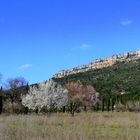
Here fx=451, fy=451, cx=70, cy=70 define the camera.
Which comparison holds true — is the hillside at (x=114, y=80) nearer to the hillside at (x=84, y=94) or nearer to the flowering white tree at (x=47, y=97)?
the hillside at (x=84, y=94)

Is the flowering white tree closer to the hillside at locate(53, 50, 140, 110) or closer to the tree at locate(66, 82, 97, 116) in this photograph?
the tree at locate(66, 82, 97, 116)

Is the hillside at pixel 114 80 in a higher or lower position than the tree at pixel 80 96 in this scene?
higher

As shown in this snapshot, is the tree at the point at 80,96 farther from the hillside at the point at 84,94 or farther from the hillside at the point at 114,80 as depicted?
the hillside at the point at 114,80

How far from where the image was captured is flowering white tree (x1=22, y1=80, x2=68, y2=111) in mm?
84000

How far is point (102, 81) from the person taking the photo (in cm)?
16312

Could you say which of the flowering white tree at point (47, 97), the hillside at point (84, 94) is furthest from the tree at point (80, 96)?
the flowering white tree at point (47, 97)

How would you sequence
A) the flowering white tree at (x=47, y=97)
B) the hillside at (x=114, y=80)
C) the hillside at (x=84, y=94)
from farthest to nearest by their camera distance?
the hillside at (x=114, y=80), the hillside at (x=84, y=94), the flowering white tree at (x=47, y=97)

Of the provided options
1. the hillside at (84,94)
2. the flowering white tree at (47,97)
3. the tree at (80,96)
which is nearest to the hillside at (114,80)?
the hillside at (84,94)

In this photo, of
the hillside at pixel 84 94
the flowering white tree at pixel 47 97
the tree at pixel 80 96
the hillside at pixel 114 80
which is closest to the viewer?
the flowering white tree at pixel 47 97

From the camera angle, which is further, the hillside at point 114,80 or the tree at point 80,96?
the hillside at point 114,80

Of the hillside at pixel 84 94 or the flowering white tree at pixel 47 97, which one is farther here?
the hillside at pixel 84 94

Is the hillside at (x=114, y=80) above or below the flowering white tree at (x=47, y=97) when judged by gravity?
above

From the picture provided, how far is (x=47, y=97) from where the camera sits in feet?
273

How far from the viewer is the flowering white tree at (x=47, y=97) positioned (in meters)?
Result: 84.0
